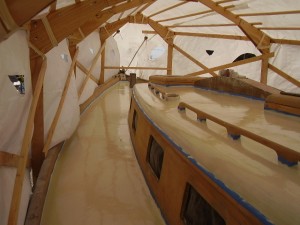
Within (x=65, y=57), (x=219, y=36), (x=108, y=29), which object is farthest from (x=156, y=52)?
(x=65, y=57)

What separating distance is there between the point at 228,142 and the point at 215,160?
270mm

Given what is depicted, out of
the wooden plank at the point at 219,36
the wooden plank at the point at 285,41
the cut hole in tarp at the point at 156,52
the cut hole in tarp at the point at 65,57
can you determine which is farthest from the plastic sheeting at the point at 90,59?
the wooden plank at the point at 285,41

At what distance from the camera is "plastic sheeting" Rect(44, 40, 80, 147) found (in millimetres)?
3717

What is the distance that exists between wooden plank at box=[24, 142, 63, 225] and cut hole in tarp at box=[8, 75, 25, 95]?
101cm

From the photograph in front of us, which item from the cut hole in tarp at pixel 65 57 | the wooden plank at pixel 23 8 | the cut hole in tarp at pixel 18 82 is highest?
the wooden plank at pixel 23 8

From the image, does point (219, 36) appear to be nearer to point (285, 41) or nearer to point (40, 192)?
point (285, 41)

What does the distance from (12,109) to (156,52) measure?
11.7m

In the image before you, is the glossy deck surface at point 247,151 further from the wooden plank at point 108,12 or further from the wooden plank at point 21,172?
the wooden plank at point 108,12

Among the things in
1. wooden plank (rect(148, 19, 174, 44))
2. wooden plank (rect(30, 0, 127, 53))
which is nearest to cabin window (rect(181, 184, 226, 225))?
wooden plank (rect(30, 0, 127, 53))

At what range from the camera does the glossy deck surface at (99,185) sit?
2.56m

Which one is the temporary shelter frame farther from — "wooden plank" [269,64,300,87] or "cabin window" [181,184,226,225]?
"cabin window" [181,184,226,225]

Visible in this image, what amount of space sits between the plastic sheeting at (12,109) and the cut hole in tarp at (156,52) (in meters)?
11.1

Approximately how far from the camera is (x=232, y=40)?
1020cm

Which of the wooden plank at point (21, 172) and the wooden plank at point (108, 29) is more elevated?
the wooden plank at point (108, 29)
